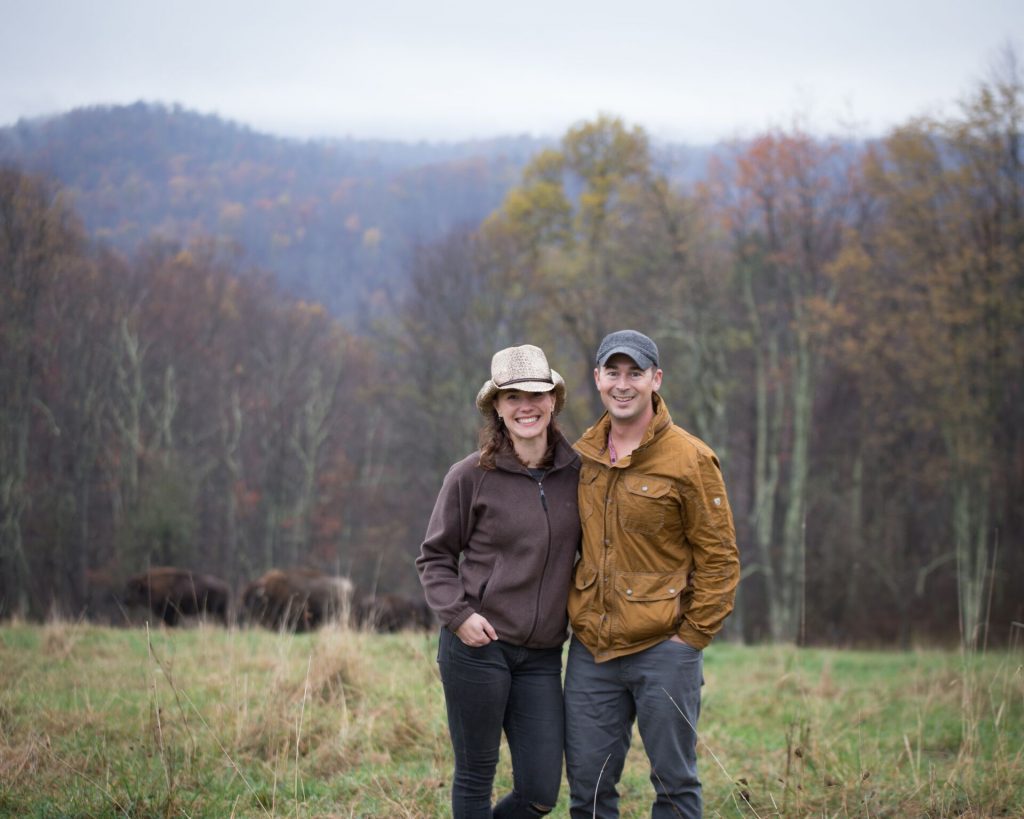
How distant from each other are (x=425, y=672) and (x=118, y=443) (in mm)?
23411

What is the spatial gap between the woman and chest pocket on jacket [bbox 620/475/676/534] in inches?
9.3

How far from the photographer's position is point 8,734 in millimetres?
4527

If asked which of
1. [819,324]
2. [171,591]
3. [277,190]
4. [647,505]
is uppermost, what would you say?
[277,190]

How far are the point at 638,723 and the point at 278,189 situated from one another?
48500 millimetres

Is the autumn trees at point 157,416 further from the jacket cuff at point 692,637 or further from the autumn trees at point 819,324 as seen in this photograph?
the jacket cuff at point 692,637

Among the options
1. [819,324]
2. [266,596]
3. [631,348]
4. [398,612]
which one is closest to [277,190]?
[819,324]

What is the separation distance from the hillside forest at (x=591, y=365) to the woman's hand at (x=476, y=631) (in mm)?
16467

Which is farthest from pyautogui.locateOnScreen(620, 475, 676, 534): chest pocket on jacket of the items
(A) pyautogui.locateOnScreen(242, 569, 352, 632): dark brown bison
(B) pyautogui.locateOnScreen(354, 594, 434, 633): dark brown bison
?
(B) pyautogui.locateOnScreen(354, 594, 434, 633): dark brown bison

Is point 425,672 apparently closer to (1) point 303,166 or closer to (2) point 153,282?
(2) point 153,282

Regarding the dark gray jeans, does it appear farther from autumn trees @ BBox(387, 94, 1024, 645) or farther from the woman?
autumn trees @ BBox(387, 94, 1024, 645)

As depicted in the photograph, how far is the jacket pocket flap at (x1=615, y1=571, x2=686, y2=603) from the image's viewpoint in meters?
3.31

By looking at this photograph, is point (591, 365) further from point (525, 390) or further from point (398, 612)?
point (525, 390)

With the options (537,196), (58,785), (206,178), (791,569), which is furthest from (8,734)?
(206,178)

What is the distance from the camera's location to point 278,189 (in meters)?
48.1
